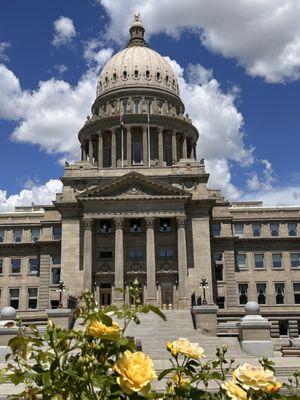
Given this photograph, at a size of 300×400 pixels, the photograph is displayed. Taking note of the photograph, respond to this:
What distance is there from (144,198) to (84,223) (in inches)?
305

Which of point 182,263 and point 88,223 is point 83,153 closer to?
point 88,223

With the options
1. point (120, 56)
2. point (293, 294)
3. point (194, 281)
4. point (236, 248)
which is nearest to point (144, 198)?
point (194, 281)

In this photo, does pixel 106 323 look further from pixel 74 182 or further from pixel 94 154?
pixel 94 154

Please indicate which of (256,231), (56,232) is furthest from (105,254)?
(256,231)

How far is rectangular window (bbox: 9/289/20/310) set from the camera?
68.2 metres

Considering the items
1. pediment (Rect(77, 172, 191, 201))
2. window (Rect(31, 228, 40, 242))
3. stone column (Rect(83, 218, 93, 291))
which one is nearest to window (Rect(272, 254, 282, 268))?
pediment (Rect(77, 172, 191, 201))

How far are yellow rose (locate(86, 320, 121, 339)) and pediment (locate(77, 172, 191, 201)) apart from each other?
2152 inches

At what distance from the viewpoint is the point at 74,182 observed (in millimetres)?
64438

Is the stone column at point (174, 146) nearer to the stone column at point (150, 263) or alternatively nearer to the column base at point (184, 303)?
the stone column at point (150, 263)

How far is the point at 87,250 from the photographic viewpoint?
57.8 meters

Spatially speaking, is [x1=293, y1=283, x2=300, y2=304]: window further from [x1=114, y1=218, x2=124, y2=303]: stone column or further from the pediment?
[x1=114, y1=218, x2=124, y2=303]: stone column

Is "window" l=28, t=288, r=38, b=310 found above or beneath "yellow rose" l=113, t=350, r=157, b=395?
above

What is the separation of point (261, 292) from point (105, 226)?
24497 mm

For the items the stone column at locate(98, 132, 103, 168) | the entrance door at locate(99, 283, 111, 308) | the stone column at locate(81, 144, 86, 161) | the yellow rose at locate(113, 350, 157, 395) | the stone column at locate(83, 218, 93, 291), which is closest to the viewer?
the yellow rose at locate(113, 350, 157, 395)
